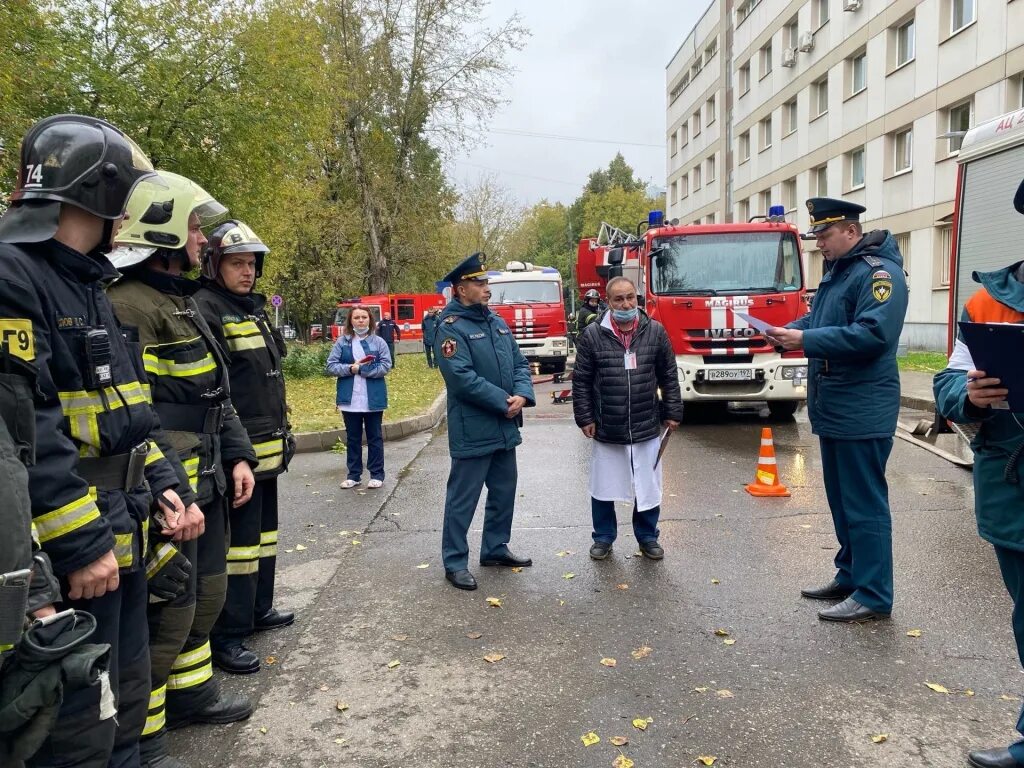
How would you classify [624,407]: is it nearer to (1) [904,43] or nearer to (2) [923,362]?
(2) [923,362]

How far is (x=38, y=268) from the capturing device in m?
2.15

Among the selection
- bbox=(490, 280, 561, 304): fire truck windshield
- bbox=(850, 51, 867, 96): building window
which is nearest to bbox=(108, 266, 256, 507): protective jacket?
bbox=(490, 280, 561, 304): fire truck windshield

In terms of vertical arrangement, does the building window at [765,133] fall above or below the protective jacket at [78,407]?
above

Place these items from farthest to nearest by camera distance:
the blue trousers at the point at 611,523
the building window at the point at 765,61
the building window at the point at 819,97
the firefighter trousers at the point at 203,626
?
the building window at the point at 765,61 < the building window at the point at 819,97 < the blue trousers at the point at 611,523 < the firefighter trousers at the point at 203,626

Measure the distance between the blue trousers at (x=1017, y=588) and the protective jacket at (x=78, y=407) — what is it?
2.92 metres

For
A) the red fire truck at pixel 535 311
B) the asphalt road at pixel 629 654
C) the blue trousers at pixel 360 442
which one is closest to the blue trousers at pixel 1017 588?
the asphalt road at pixel 629 654

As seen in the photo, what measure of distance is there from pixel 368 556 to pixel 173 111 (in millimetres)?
11251

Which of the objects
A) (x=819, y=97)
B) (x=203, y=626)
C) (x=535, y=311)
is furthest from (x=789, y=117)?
(x=203, y=626)

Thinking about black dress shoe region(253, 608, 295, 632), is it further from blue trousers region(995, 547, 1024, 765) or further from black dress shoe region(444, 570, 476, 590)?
blue trousers region(995, 547, 1024, 765)

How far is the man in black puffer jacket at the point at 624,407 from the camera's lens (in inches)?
212

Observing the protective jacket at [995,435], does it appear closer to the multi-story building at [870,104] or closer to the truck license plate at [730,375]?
the truck license plate at [730,375]

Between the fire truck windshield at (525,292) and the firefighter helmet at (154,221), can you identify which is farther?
the fire truck windshield at (525,292)

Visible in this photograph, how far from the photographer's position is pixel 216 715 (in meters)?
3.29

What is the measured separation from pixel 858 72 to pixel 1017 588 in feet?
89.9
